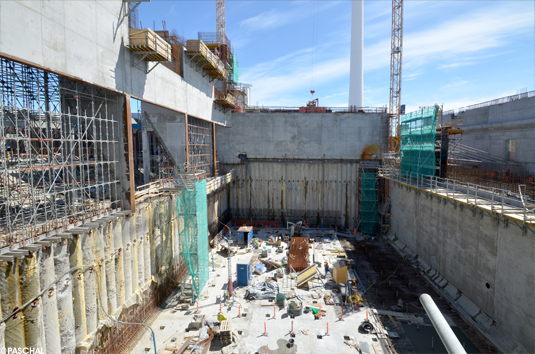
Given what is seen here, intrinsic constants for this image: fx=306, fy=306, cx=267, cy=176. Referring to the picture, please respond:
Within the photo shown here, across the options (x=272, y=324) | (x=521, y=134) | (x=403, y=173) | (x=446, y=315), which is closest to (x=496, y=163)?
(x=521, y=134)

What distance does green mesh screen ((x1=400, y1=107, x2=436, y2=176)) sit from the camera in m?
22.5

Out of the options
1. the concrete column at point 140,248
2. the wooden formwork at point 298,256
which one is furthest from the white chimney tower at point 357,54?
the concrete column at point 140,248

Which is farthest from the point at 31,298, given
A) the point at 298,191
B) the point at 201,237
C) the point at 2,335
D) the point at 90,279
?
the point at 298,191

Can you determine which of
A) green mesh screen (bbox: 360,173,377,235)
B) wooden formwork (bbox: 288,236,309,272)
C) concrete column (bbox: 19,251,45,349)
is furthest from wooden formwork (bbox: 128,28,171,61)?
green mesh screen (bbox: 360,173,377,235)

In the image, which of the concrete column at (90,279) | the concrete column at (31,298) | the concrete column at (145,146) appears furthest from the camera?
the concrete column at (145,146)

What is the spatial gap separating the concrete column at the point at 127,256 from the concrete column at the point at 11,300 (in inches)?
205

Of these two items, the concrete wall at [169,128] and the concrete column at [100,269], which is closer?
the concrete column at [100,269]

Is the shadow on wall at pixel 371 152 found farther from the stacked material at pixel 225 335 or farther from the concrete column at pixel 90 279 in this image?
the concrete column at pixel 90 279

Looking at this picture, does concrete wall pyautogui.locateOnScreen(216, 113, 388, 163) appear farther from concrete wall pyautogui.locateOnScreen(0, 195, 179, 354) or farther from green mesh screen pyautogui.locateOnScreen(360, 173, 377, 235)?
concrete wall pyautogui.locateOnScreen(0, 195, 179, 354)

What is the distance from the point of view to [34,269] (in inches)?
358

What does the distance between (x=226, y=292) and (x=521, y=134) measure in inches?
1141

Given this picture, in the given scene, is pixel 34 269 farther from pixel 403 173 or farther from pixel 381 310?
pixel 403 173

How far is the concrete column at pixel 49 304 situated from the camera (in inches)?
372

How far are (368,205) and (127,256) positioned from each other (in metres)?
23.7
